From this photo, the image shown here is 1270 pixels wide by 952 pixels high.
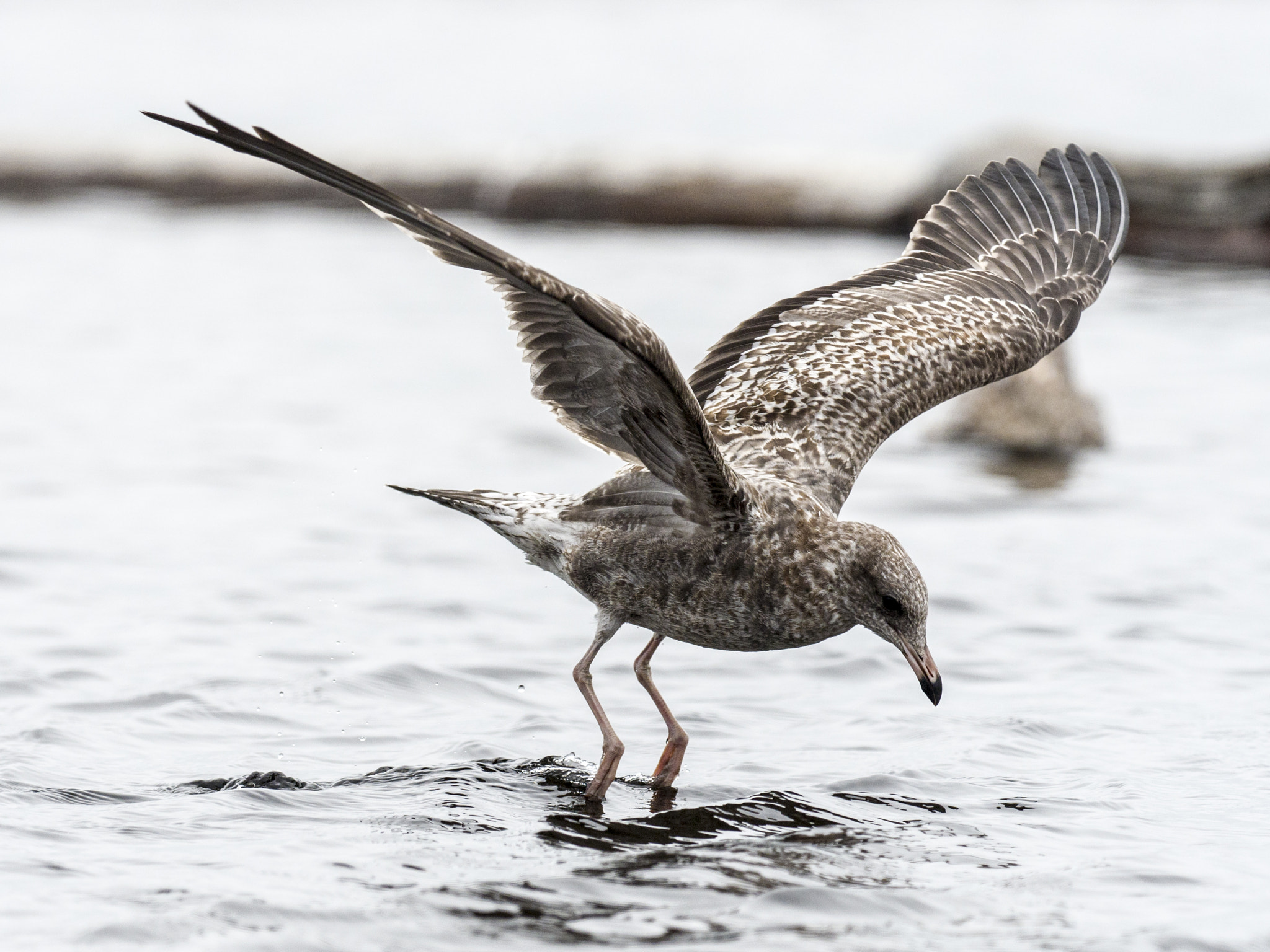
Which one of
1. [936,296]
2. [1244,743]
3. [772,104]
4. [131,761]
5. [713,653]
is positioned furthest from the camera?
[772,104]

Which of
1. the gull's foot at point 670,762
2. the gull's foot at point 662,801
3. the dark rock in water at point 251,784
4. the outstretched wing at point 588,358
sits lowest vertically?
the dark rock in water at point 251,784

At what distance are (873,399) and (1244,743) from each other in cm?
188

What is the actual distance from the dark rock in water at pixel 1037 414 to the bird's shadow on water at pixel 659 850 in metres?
6.18

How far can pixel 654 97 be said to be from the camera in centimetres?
3375

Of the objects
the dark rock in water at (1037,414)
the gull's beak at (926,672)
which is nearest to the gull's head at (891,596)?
the gull's beak at (926,672)

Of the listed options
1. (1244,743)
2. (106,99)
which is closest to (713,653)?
(1244,743)

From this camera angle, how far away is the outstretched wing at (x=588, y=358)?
4.82 meters

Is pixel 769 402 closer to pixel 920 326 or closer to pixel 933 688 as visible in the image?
pixel 920 326

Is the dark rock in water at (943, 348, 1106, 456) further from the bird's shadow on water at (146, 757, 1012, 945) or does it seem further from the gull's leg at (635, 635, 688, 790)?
the bird's shadow on water at (146, 757, 1012, 945)

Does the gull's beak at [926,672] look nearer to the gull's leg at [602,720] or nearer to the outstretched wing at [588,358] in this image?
the outstretched wing at [588,358]

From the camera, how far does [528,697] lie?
7.36 meters

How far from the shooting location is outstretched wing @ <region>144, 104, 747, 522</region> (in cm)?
482

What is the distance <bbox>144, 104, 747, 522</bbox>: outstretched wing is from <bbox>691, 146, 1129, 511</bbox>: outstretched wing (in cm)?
71

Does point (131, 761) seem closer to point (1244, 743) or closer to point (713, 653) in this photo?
point (713, 653)
